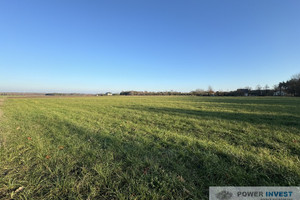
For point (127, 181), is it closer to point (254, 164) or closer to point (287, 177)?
point (254, 164)

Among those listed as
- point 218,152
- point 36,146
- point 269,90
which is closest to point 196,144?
point 218,152

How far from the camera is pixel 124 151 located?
3281 millimetres

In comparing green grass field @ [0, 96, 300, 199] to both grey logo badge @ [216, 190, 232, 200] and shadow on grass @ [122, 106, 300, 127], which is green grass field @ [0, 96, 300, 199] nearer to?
grey logo badge @ [216, 190, 232, 200]

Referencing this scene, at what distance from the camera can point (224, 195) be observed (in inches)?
77.5

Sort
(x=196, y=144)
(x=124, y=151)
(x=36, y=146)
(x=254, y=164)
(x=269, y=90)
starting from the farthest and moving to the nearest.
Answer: (x=269, y=90), (x=196, y=144), (x=36, y=146), (x=124, y=151), (x=254, y=164)

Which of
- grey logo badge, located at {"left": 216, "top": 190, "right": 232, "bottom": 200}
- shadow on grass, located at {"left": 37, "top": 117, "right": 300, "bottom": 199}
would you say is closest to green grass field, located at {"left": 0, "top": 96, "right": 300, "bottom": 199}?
shadow on grass, located at {"left": 37, "top": 117, "right": 300, "bottom": 199}

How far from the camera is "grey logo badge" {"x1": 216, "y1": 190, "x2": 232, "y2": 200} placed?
1.93m

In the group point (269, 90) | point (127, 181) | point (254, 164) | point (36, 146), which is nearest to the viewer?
point (127, 181)

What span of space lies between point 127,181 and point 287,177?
9.71 ft

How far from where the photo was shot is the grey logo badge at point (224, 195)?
193 cm
